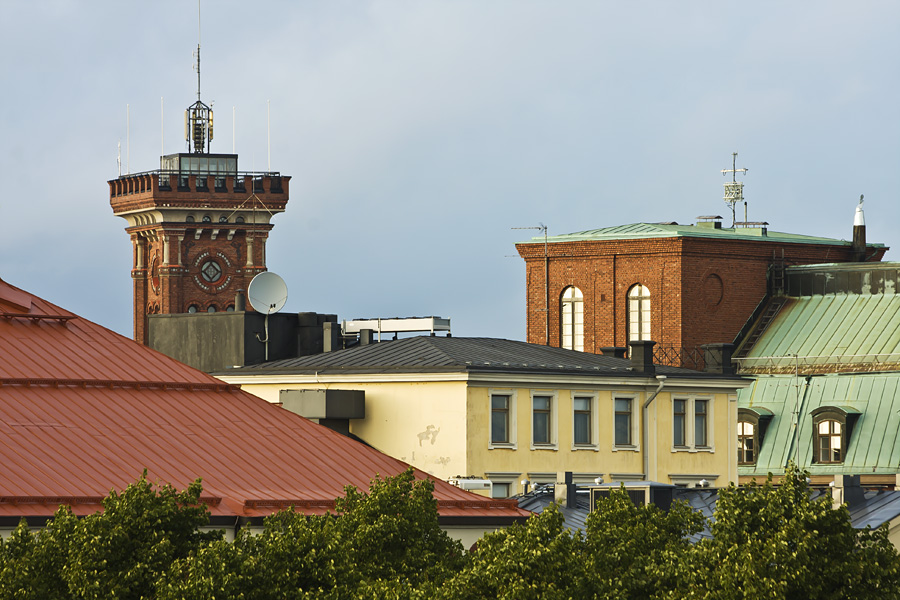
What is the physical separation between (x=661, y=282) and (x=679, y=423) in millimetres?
25296

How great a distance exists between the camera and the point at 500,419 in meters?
64.9

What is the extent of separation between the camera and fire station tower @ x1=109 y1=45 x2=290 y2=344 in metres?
148

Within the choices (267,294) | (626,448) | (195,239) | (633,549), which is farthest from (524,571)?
(195,239)

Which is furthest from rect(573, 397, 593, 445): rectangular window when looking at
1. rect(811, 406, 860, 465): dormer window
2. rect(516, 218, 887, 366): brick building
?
rect(516, 218, 887, 366): brick building

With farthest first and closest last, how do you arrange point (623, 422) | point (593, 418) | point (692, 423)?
1. point (692, 423)
2. point (623, 422)
3. point (593, 418)

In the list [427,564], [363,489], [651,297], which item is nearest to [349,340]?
[651,297]

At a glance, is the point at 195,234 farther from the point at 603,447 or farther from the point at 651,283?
the point at 603,447

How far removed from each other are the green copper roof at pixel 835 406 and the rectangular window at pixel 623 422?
19.1m

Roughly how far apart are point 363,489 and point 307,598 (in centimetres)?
1314

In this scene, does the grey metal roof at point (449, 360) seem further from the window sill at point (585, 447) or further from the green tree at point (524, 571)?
the green tree at point (524, 571)

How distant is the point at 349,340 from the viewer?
75.9 metres

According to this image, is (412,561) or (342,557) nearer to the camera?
(342,557)

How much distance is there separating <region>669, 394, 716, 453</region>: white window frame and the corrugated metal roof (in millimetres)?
20709

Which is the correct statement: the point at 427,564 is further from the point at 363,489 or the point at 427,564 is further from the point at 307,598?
the point at 363,489
